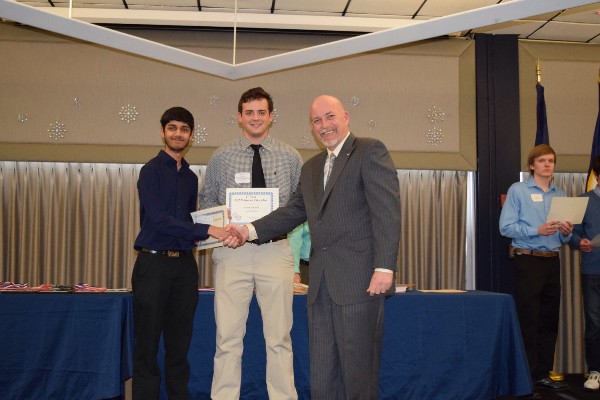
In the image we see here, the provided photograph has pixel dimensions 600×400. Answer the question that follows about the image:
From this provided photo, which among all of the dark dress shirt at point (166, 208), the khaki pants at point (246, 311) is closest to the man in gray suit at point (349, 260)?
the khaki pants at point (246, 311)

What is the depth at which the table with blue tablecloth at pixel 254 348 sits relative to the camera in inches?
142

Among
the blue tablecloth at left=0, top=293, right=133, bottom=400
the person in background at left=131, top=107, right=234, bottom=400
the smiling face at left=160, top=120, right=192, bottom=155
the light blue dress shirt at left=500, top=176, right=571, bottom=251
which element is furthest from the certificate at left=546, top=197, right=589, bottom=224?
the blue tablecloth at left=0, top=293, right=133, bottom=400

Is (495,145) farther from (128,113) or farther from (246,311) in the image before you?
(246,311)

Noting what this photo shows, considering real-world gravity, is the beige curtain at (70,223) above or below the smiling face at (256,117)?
below

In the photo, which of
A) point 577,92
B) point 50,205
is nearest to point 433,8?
point 577,92

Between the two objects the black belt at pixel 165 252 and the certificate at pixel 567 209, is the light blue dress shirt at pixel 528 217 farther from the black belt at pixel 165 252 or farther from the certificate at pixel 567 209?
the black belt at pixel 165 252

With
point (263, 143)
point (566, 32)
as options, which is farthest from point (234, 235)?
point (566, 32)

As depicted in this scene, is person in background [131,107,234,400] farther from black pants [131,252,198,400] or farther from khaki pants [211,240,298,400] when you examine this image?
khaki pants [211,240,298,400]

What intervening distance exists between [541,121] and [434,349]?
3.39 metres

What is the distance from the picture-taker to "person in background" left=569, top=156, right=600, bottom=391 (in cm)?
512

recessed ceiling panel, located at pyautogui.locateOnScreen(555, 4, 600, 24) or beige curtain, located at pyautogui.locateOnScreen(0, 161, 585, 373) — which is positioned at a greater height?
recessed ceiling panel, located at pyautogui.locateOnScreen(555, 4, 600, 24)

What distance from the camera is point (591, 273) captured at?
5145 mm

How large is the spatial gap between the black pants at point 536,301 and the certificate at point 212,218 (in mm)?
2731

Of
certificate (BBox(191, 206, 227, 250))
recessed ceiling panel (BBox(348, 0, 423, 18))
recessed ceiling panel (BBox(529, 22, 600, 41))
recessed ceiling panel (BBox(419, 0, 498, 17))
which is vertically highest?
recessed ceiling panel (BBox(348, 0, 423, 18))
